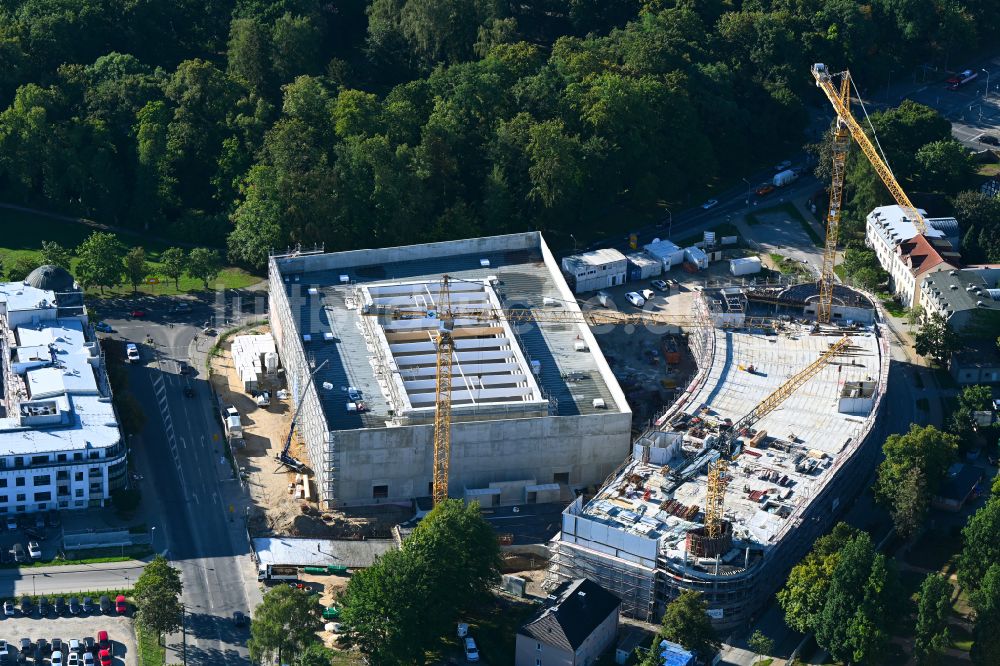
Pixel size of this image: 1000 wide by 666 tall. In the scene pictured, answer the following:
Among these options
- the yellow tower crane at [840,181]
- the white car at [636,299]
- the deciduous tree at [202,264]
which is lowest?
the white car at [636,299]

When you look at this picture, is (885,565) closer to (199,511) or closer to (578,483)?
(578,483)

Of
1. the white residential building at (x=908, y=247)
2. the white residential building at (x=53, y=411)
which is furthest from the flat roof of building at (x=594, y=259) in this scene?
the white residential building at (x=53, y=411)

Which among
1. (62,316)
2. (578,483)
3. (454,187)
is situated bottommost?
(578,483)

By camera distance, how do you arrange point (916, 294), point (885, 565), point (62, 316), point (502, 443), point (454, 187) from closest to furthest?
point (885, 565) → point (502, 443) → point (62, 316) → point (916, 294) → point (454, 187)

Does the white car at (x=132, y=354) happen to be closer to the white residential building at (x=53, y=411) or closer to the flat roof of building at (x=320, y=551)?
the white residential building at (x=53, y=411)

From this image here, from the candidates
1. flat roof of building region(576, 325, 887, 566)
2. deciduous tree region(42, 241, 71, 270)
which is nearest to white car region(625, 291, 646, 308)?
flat roof of building region(576, 325, 887, 566)

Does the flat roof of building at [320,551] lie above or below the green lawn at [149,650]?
above

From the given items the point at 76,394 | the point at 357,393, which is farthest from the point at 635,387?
the point at 76,394
